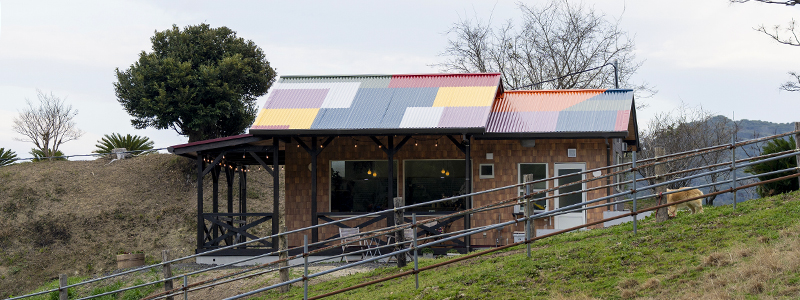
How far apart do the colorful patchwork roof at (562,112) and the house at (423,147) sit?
0.02m

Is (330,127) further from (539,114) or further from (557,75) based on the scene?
(557,75)

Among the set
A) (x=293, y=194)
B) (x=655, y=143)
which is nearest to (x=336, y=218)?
(x=293, y=194)

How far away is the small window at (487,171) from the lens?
15839 mm

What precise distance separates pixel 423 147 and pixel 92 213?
1597cm

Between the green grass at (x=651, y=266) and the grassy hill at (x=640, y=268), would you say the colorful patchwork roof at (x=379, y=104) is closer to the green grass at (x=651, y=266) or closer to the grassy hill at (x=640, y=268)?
the grassy hill at (x=640, y=268)

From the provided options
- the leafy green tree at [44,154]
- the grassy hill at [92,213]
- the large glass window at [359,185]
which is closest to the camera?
the large glass window at [359,185]

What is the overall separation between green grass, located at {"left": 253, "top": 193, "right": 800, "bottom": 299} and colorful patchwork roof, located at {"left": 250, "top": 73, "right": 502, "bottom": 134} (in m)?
4.83

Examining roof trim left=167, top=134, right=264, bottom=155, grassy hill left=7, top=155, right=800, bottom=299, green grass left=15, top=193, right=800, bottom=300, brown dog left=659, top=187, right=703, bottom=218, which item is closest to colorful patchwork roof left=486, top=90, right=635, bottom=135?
brown dog left=659, top=187, right=703, bottom=218

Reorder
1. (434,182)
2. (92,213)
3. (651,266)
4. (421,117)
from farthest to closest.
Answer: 1. (92,213)
2. (434,182)
3. (421,117)
4. (651,266)

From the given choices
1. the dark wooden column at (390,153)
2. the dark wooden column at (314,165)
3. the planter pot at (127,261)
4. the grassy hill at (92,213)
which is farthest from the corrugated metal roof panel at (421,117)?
the grassy hill at (92,213)

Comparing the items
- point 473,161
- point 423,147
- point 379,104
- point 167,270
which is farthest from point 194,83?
point 167,270

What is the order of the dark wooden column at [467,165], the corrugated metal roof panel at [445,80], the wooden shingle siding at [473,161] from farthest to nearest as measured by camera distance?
the corrugated metal roof panel at [445,80], the wooden shingle siding at [473,161], the dark wooden column at [467,165]

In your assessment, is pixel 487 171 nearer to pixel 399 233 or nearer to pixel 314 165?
pixel 314 165

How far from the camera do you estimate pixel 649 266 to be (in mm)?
8062
